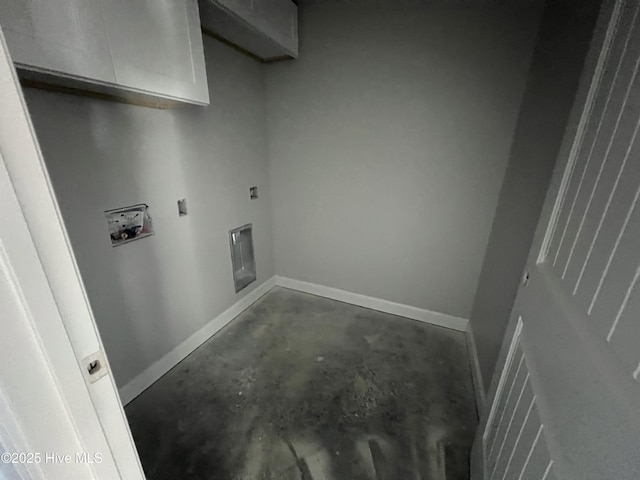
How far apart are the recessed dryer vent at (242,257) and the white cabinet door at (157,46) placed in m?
1.15

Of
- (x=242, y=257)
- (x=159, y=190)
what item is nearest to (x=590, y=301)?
(x=159, y=190)

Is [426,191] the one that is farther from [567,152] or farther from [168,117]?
[168,117]

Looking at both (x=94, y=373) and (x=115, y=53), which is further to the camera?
(x=115, y=53)

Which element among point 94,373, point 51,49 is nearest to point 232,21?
point 51,49

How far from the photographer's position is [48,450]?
444mm

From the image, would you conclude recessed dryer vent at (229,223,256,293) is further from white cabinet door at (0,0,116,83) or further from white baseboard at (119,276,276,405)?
white cabinet door at (0,0,116,83)

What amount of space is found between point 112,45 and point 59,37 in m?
0.17

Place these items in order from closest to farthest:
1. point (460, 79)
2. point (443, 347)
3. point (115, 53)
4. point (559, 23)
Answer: point (115, 53)
point (559, 23)
point (460, 79)
point (443, 347)

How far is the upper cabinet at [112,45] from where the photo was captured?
0.80m

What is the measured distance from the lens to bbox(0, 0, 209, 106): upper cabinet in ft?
2.63

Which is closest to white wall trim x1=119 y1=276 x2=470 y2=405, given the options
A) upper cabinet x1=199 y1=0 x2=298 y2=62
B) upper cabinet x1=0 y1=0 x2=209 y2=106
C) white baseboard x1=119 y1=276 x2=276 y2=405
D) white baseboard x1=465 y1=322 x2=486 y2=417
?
white baseboard x1=119 y1=276 x2=276 y2=405

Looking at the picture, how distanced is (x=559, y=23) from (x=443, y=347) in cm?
199

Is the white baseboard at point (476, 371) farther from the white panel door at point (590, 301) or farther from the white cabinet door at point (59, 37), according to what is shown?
the white cabinet door at point (59, 37)

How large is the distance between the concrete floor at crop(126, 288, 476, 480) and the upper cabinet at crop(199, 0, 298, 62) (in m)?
2.11
